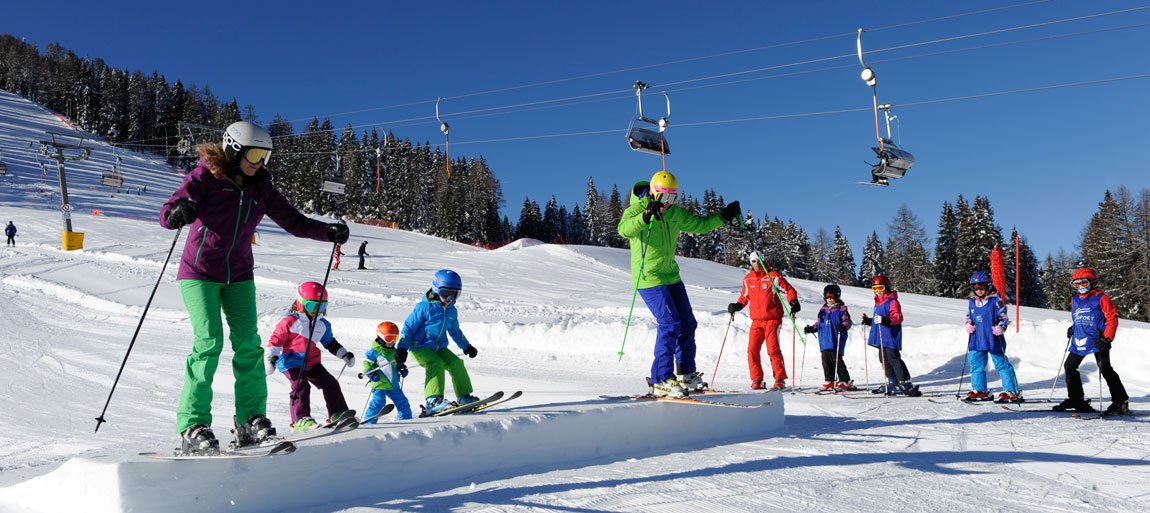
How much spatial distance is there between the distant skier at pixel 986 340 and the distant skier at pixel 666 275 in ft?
13.5

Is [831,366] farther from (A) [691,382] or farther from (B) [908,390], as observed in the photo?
(A) [691,382]

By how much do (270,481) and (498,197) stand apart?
79.3 m

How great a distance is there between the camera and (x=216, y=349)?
12.2ft

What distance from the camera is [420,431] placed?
4.11 m

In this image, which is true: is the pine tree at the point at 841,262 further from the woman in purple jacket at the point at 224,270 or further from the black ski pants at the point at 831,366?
the woman in purple jacket at the point at 224,270

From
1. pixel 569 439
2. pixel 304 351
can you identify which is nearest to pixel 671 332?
pixel 569 439

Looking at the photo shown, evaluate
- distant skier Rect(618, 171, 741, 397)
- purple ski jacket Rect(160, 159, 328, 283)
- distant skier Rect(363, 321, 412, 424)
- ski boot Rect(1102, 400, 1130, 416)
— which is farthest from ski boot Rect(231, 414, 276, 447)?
Answer: ski boot Rect(1102, 400, 1130, 416)

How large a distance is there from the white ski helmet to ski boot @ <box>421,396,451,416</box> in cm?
239

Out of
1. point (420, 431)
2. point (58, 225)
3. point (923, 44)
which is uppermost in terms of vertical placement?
point (923, 44)

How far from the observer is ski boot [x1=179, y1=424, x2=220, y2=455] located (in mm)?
3475

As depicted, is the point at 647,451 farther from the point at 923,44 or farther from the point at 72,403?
the point at 923,44

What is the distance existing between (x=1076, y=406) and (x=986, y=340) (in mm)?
1181

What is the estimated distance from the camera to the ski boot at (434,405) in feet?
18.2

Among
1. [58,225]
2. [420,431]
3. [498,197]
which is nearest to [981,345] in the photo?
[420,431]
